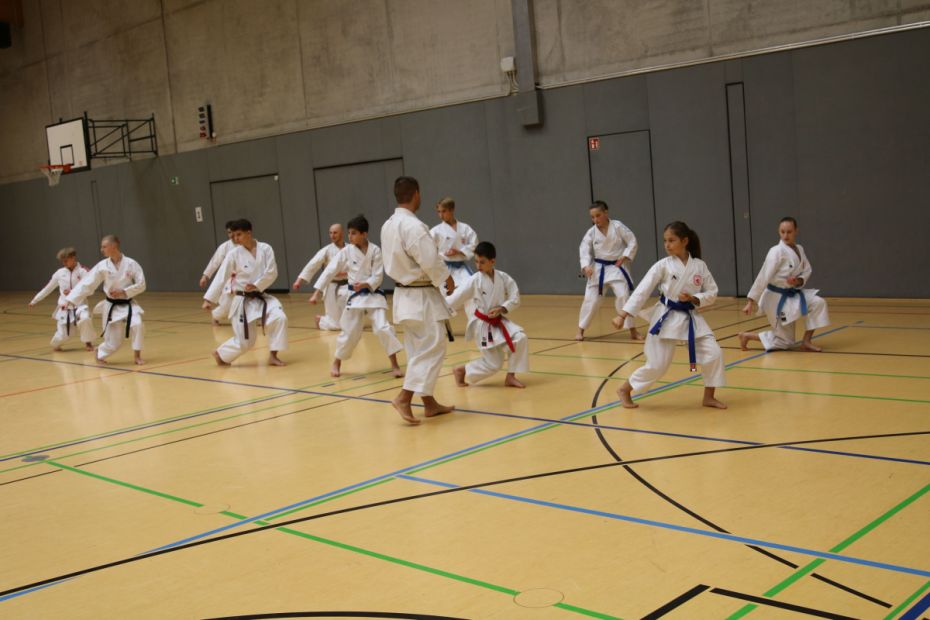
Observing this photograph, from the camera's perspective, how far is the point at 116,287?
10.1 meters

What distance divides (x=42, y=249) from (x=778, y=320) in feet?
74.6

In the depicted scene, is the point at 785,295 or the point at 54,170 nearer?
the point at 785,295

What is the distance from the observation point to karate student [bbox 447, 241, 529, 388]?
731cm

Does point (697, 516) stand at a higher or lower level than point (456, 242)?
lower

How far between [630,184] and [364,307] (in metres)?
6.27

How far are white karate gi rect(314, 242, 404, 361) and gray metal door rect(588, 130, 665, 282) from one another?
573 centimetres

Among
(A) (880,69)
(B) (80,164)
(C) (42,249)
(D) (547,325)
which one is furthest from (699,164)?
(C) (42,249)

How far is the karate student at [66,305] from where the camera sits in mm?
11242

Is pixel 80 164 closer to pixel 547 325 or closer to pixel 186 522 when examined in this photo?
pixel 547 325

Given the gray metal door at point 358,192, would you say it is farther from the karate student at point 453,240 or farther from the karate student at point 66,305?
the karate student at point 453,240

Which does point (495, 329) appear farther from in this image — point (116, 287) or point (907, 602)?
point (116, 287)

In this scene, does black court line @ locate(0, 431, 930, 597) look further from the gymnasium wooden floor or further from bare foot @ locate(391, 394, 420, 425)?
bare foot @ locate(391, 394, 420, 425)

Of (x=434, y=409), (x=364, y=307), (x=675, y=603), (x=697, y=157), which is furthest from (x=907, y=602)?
(x=697, y=157)

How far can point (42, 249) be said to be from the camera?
2523 centimetres
